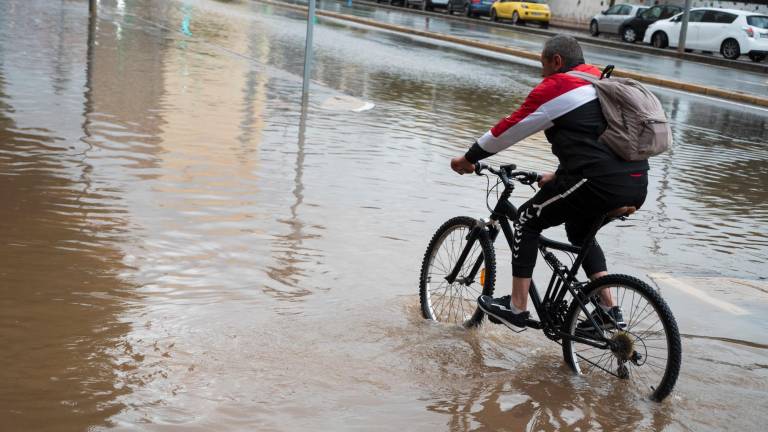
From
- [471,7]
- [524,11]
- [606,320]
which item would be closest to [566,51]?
[606,320]

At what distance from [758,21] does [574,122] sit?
29478 mm

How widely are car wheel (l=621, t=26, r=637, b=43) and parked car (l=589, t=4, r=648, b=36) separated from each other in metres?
1.08

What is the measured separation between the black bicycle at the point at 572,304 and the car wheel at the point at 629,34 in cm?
3455

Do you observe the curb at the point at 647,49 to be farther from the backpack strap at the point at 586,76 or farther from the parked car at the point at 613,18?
the backpack strap at the point at 586,76

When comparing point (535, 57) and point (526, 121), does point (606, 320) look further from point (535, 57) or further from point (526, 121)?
point (535, 57)

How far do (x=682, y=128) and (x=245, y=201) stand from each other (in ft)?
30.8

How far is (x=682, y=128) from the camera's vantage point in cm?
1508

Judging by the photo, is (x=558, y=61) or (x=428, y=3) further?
(x=428, y=3)

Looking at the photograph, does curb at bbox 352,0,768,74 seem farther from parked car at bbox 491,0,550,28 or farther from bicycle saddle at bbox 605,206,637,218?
bicycle saddle at bbox 605,206,637,218

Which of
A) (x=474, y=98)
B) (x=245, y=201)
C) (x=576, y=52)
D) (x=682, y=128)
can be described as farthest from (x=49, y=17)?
(x=576, y=52)

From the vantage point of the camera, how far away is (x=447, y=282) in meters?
5.59

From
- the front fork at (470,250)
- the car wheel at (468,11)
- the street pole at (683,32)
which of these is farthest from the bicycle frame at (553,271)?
the car wheel at (468,11)

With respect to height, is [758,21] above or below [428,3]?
above

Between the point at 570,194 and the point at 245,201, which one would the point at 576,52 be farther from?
the point at 245,201
